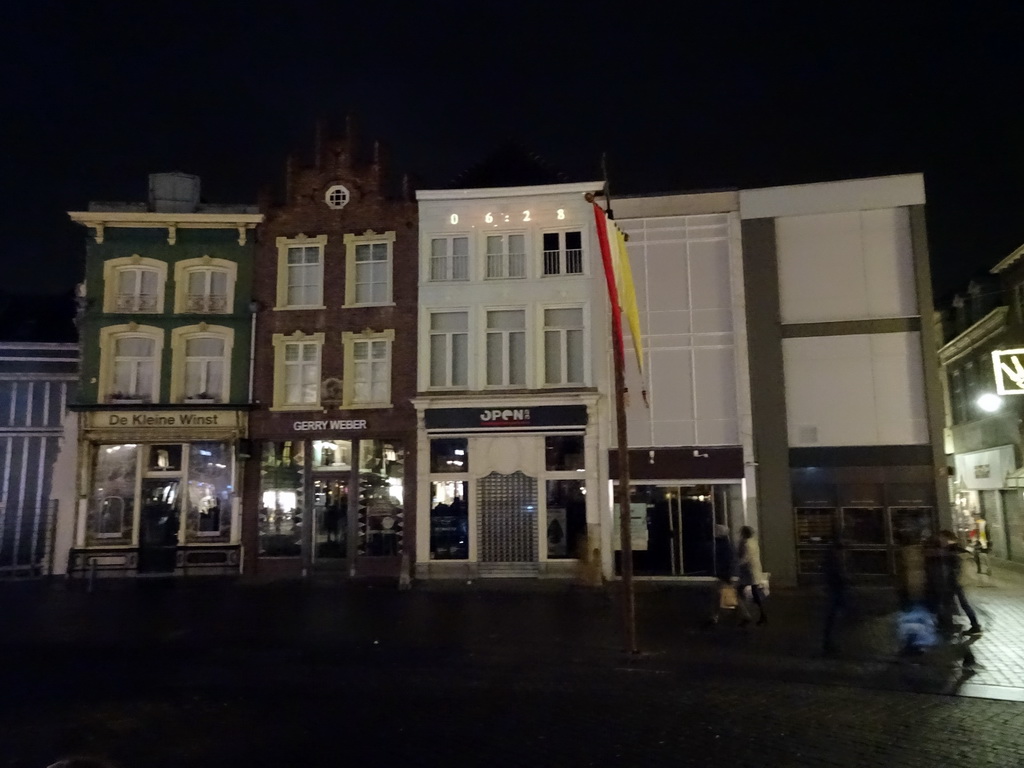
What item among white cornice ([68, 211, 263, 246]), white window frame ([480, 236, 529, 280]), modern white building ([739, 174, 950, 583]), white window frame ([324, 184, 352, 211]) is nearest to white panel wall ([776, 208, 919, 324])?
modern white building ([739, 174, 950, 583])

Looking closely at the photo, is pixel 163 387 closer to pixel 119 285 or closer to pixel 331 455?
pixel 119 285

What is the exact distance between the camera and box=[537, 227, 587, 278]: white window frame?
24375 mm

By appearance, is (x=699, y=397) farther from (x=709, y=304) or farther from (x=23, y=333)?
(x=23, y=333)

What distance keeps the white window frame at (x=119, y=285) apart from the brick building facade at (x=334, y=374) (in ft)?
9.61

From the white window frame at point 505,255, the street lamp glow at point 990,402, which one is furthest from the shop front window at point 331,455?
the street lamp glow at point 990,402

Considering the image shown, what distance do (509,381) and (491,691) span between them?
1460 centimetres

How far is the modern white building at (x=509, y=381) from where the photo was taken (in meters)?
23.6

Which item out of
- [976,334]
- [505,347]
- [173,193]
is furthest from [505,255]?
[976,334]

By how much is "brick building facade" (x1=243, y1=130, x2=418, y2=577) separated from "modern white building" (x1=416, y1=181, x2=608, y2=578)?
78 centimetres

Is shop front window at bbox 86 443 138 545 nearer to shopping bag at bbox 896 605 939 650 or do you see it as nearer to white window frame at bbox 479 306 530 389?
white window frame at bbox 479 306 530 389

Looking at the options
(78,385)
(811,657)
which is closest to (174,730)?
(811,657)

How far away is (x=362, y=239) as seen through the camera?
25.5 m

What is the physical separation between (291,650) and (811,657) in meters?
8.02

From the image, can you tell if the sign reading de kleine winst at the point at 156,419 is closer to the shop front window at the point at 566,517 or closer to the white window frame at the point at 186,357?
the white window frame at the point at 186,357
